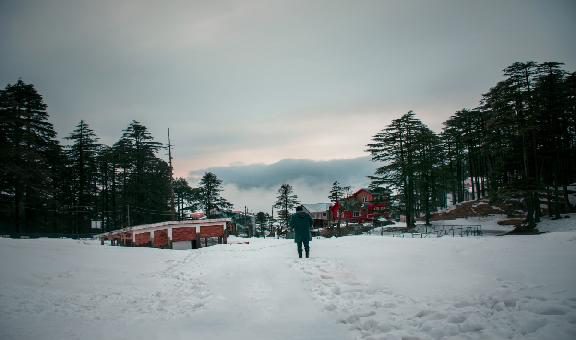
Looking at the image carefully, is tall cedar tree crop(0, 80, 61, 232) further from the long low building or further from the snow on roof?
the snow on roof

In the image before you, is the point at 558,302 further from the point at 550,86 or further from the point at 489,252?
the point at 550,86

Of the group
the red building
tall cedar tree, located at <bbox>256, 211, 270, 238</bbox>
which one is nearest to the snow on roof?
the red building

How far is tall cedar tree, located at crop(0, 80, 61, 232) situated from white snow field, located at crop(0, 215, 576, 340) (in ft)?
72.5

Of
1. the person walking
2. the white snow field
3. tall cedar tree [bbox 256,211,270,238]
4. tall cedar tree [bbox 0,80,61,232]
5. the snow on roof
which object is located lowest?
tall cedar tree [bbox 256,211,270,238]

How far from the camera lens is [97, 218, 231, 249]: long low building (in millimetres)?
26188

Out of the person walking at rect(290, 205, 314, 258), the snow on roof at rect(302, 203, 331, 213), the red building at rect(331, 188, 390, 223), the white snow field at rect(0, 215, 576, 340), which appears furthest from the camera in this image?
the snow on roof at rect(302, 203, 331, 213)

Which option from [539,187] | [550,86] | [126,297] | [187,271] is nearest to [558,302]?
[126,297]

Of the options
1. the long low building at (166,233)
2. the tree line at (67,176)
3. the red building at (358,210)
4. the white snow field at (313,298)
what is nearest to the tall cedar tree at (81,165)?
the tree line at (67,176)

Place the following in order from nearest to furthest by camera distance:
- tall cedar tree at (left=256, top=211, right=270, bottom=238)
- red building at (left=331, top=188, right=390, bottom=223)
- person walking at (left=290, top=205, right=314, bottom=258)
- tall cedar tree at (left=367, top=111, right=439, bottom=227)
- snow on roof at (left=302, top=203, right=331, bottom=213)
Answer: person walking at (left=290, top=205, right=314, bottom=258) → tall cedar tree at (left=367, top=111, right=439, bottom=227) → red building at (left=331, top=188, right=390, bottom=223) → snow on roof at (left=302, top=203, right=331, bottom=213) → tall cedar tree at (left=256, top=211, right=270, bottom=238)

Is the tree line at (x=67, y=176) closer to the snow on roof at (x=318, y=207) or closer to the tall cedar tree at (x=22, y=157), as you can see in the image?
the tall cedar tree at (x=22, y=157)

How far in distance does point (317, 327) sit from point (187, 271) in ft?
23.6

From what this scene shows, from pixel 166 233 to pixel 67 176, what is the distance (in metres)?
22.0

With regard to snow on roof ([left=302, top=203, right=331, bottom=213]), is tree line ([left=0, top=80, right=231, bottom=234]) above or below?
above

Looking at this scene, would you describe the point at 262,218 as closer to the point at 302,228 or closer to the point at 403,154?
the point at 403,154
